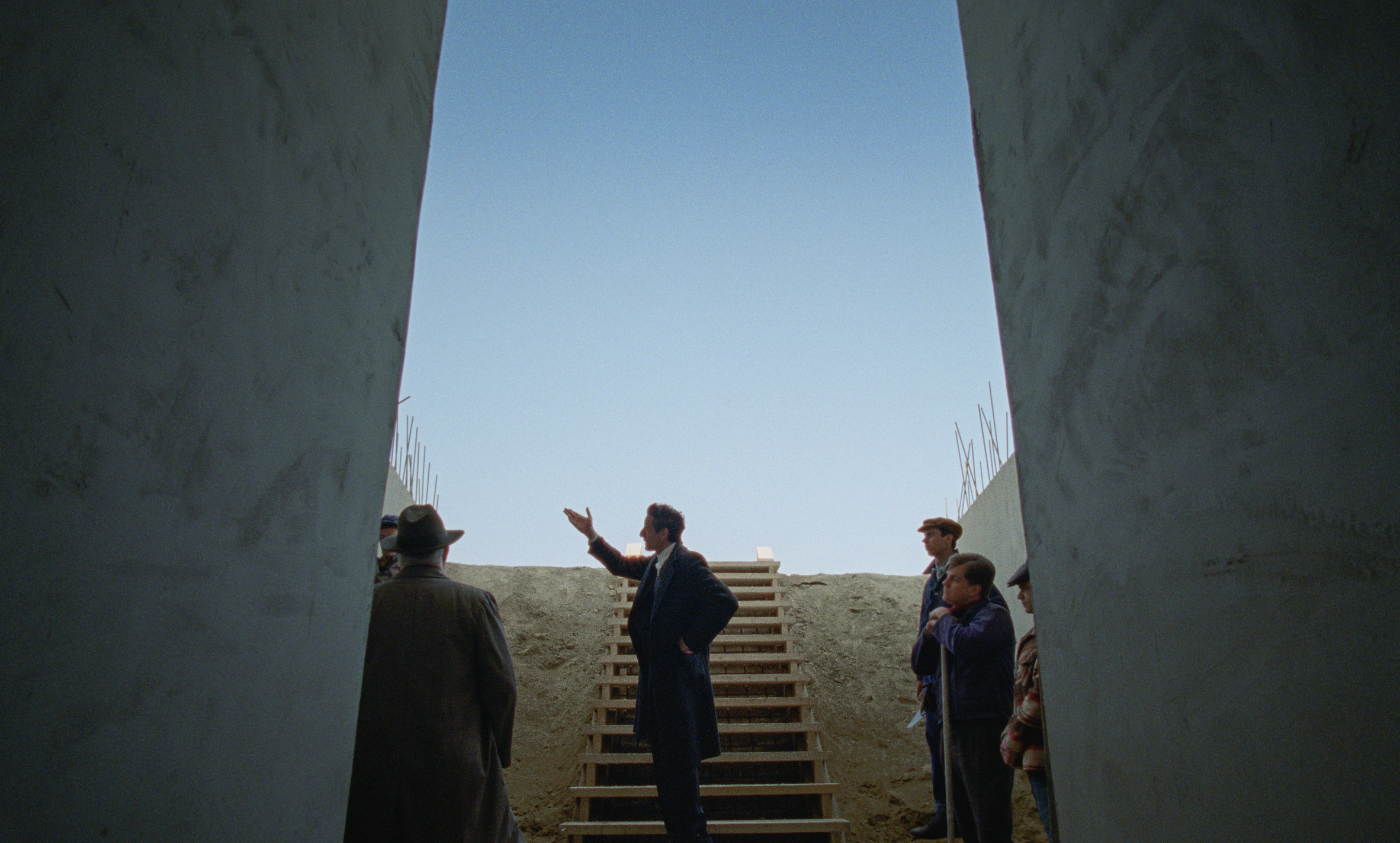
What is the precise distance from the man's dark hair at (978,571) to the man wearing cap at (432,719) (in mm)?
1861

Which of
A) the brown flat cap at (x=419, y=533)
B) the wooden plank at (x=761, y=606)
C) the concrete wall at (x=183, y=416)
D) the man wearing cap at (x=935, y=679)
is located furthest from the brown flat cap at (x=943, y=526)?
the concrete wall at (x=183, y=416)

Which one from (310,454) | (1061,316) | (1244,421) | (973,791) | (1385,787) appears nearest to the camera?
(1385,787)

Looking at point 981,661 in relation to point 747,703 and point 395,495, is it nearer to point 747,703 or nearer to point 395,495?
point 747,703

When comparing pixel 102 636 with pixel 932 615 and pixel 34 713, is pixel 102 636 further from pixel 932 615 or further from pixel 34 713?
pixel 932 615

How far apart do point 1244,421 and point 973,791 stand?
2439 millimetres

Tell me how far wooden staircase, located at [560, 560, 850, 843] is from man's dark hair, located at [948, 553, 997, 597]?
147 cm

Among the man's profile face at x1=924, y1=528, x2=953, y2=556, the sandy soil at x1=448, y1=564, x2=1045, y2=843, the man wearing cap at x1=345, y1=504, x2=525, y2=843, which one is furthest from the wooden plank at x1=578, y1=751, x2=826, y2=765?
the man wearing cap at x1=345, y1=504, x2=525, y2=843

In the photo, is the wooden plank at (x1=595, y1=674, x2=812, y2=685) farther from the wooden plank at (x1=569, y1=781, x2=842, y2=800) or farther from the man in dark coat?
the man in dark coat

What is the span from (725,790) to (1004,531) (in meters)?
2.62

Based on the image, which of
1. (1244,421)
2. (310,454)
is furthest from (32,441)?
(1244,421)

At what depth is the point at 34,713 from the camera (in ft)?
2.31

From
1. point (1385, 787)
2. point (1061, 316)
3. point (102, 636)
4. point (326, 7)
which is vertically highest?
point (326, 7)

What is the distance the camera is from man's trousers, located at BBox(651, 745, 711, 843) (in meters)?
3.21

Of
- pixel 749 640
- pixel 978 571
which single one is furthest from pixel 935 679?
pixel 749 640
